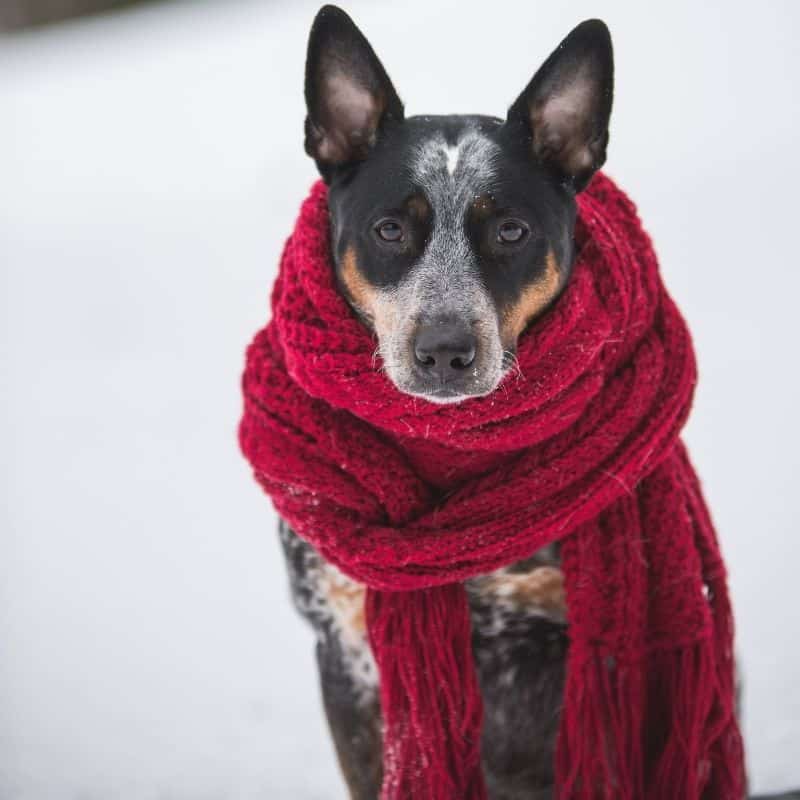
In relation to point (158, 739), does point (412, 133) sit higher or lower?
higher

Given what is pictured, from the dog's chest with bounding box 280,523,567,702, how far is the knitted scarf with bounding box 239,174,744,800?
73 millimetres

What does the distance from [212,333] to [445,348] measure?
2.81 metres

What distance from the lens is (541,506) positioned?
6.86ft

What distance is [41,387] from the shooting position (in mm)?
4508

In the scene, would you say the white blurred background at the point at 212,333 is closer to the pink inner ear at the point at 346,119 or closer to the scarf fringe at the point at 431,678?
the scarf fringe at the point at 431,678

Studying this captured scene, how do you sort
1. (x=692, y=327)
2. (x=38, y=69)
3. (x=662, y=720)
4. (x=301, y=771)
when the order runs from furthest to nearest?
(x=38, y=69), (x=692, y=327), (x=301, y=771), (x=662, y=720)

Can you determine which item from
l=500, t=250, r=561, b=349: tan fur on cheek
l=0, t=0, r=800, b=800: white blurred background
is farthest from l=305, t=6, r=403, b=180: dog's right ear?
l=0, t=0, r=800, b=800: white blurred background

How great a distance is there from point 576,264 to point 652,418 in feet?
1.12

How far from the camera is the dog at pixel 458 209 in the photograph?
77.2 inches

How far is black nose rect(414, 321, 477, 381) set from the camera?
192cm

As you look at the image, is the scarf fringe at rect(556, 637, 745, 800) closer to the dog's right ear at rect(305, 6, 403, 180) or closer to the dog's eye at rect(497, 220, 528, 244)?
the dog's eye at rect(497, 220, 528, 244)

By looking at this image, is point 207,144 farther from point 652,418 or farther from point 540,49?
point 652,418

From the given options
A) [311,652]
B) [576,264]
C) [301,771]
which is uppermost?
[576,264]

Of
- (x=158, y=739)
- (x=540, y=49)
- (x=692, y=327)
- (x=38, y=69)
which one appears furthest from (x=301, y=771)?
(x=38, y=69)
